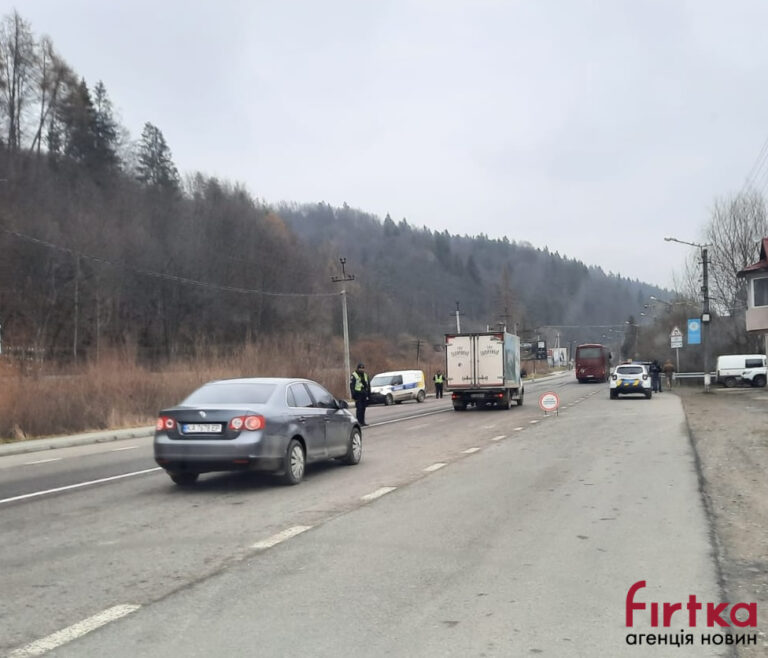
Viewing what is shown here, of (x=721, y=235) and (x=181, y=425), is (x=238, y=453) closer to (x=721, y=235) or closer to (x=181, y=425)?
(x=181, y=425)

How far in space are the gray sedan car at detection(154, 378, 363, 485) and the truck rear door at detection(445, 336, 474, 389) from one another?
65.3 ft

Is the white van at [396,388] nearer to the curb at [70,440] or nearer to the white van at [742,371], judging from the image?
the curb at [70,440]

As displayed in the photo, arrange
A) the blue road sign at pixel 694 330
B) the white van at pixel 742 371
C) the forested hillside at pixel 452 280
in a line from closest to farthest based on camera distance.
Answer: the blue road sign at pixel 694 330
the white van at pixel 742 371
the forested hillside at pixel 452 280

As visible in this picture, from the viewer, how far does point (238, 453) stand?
10.1 meters

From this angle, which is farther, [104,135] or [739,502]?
[104,135]

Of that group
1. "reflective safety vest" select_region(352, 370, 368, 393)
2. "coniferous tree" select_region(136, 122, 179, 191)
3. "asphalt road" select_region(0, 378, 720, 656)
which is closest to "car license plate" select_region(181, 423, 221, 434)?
"asphalt road" select_region(0, 378, 720, 656)

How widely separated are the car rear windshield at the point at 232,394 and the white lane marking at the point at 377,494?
1.97 metres

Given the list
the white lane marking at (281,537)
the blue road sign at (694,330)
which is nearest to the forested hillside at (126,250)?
the white lane marking at (281,537)

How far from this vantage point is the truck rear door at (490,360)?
102 ft

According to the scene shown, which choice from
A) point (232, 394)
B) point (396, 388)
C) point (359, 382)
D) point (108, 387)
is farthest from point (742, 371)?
point (232, 394)

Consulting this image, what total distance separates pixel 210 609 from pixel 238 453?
488 cm

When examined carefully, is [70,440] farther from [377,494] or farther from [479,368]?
[479,368]

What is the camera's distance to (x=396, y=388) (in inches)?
1736

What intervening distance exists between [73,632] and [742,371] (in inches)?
2094
